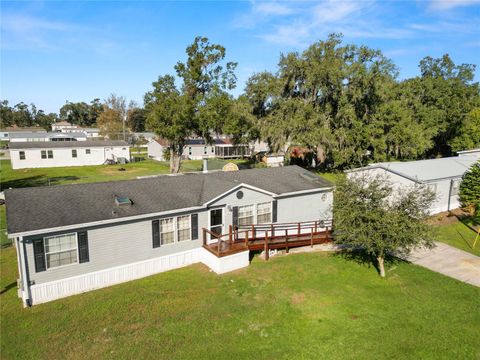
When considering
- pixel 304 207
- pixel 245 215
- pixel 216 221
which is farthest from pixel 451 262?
pixel 216 221

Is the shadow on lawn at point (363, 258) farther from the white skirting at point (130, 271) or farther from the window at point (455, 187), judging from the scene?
the window at point (455, 187)

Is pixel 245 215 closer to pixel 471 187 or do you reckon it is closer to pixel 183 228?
pixel 183 228

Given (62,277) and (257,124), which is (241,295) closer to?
(62,277)

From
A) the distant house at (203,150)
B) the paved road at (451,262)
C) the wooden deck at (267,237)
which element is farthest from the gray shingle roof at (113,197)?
the distant house at (203,150)

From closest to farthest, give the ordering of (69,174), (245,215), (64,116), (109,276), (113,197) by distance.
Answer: (109,276), (113,197), (245,215), (69,174), (64,116)

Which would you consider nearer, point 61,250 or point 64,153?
point 61,250

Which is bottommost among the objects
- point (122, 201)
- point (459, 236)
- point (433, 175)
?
point (459, 236)

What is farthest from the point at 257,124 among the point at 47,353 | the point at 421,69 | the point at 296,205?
the point at 421,69
